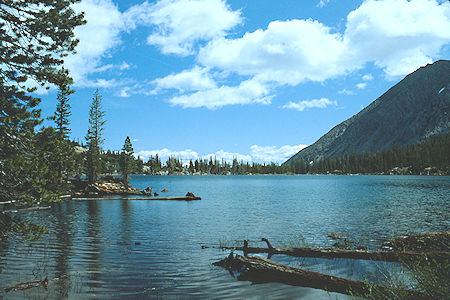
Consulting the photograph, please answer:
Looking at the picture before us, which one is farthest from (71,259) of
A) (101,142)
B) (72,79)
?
(101,142)

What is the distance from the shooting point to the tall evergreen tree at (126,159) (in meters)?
82.9

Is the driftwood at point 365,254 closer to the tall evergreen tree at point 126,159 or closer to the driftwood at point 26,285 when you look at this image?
the driftwood at point 26,285

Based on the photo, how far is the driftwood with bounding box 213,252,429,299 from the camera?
10.9 metres

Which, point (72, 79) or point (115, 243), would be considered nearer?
point (72, 79)

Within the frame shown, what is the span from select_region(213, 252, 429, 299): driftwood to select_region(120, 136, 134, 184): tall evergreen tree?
232ft

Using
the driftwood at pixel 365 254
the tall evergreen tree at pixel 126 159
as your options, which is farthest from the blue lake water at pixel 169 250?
the tall evergreen tree at pixel 126 159

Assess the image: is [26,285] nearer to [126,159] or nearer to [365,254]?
[365,254]

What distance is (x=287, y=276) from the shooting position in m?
12.3

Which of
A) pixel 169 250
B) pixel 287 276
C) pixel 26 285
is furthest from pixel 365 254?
pixel 26 285

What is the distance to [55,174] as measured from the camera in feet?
42.7

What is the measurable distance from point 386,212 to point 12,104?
3936cm

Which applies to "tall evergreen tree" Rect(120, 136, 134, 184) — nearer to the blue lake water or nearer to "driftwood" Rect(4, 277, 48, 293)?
Result: the blue lake water

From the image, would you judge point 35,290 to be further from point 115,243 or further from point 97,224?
point 97,224

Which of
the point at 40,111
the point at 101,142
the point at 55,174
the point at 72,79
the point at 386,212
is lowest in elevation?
the point at 386,212
